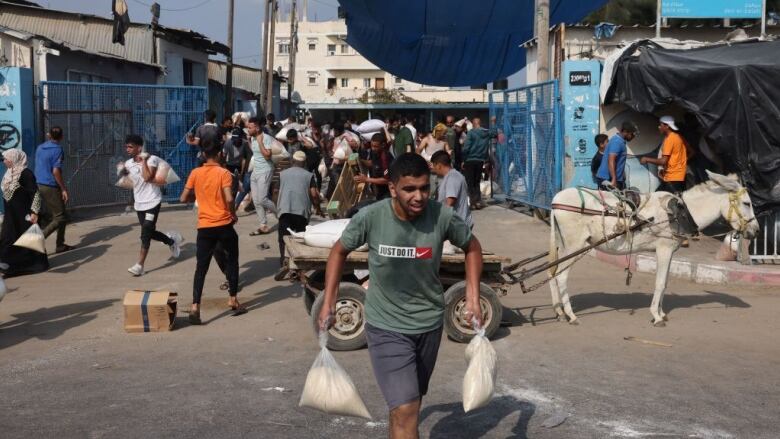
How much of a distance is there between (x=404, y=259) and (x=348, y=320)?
11.5 ft

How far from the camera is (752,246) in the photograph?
12.1m

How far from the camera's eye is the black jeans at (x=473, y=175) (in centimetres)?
1872

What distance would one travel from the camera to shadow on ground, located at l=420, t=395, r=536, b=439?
5699mm

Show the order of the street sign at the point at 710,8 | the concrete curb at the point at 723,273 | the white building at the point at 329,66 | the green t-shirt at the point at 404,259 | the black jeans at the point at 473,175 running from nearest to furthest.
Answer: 1. the green t-shirt at the point at 404,259
2. the concrete curb at the point at 723,273
3. the street sign at the point at 710,8
4. the black jeans at the point at 473,175
5. the white building at the point at 329,66

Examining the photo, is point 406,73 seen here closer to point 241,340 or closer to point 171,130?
point 171,130

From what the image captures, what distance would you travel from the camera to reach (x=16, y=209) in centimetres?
1182

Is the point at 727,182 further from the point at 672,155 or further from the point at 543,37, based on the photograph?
the point at 543,37

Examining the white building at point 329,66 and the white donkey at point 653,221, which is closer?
the white donkey at point 653,221

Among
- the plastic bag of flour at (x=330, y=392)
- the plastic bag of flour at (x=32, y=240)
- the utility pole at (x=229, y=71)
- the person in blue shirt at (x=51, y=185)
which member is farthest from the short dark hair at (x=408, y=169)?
the utility pole at (x=229, y=71)

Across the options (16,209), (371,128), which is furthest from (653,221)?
(371,128)

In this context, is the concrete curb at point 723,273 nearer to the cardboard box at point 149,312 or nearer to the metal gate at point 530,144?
the metal gate at point 530,144

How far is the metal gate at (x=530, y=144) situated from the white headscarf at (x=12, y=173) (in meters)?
8.66

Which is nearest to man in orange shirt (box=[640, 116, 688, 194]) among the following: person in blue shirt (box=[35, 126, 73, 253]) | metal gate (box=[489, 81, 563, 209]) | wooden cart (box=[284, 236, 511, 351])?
metal gate (box=[489, 81, 563, 209])

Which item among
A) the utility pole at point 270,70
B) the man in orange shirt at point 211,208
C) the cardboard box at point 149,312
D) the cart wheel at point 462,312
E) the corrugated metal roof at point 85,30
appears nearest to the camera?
the cart wheel at point 462,312
